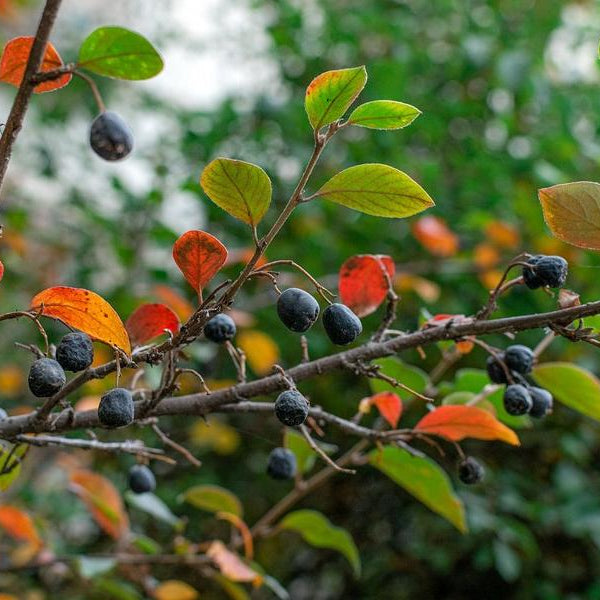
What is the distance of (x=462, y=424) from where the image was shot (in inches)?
27.4

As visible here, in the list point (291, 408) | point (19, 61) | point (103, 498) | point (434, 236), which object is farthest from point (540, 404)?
point (434, 236)

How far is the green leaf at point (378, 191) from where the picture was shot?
0.52 m

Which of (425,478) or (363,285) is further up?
(363,285)

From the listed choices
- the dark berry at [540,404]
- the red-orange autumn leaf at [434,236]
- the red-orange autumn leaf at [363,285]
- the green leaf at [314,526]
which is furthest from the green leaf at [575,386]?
the red-orange autumn leaf at [434,236]

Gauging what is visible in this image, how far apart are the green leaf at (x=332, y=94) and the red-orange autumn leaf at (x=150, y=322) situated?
0.69 ft

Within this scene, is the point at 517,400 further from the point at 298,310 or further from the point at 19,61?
the point at 19,61

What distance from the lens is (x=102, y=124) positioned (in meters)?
0.51

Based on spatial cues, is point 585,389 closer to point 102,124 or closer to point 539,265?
point 539,265

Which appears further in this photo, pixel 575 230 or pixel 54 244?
pixel 54 244

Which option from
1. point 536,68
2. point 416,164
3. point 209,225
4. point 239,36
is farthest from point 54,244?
point 536,68

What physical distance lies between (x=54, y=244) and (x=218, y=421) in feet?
2.77

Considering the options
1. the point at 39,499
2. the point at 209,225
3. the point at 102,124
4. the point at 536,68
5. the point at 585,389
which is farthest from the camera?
the point at 209,225

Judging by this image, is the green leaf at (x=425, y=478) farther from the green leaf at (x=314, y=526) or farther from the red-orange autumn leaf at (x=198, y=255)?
the red-orange autumn leaf at (x=198, y=255)

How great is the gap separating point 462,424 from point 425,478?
14 centimetres
